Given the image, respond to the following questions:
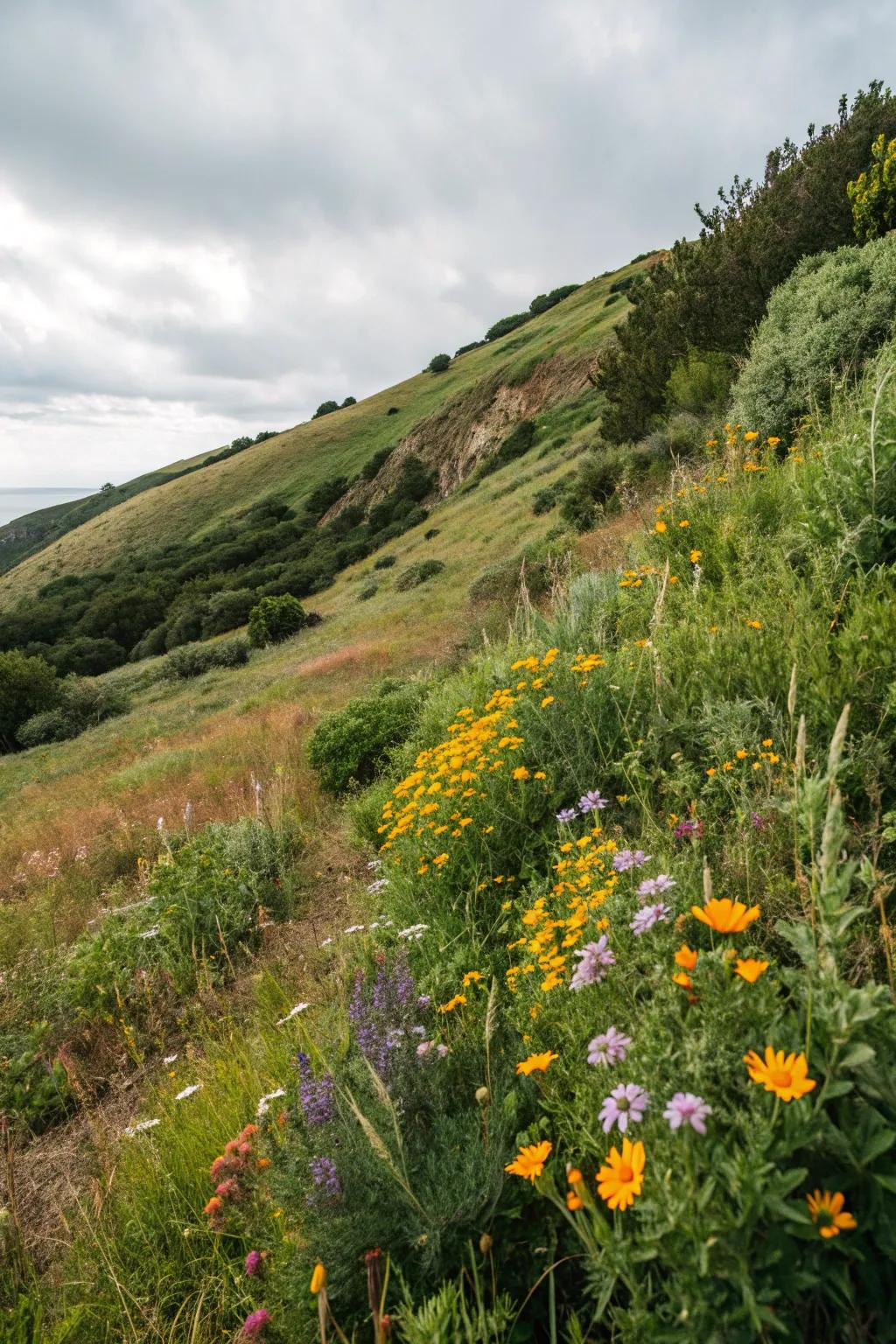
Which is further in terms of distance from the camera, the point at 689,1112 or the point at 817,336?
the point at 817,336

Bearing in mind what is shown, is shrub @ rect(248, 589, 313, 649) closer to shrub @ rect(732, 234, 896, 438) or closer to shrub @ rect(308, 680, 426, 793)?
shrub @ rect(308, 680, 426, 793)

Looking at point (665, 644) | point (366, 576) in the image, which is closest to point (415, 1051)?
point (665, 644)

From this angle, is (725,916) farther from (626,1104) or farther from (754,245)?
(754,245)

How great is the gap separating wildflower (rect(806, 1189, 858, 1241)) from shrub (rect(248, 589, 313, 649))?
30378 millimetres

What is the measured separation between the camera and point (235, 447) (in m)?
90.1

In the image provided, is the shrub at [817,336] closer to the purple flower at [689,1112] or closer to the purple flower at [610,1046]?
the purple flower at [610,1046]

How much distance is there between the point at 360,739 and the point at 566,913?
5.23 metres

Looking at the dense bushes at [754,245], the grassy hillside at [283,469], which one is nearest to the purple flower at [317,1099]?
the dense bushes at [754,245]

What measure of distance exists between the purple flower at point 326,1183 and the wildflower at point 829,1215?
1108 millimetres

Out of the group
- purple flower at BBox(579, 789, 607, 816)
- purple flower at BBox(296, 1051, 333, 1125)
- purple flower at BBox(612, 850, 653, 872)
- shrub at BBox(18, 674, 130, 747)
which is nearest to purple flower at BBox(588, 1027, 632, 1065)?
purple flower at BBox(612, 850, 653, 872)

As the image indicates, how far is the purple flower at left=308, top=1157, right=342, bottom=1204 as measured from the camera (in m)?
1.66

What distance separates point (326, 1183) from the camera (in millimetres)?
1680

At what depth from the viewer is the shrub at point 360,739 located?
7.34 meters

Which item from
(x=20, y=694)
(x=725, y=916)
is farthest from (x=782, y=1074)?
(x=20, y=694)
